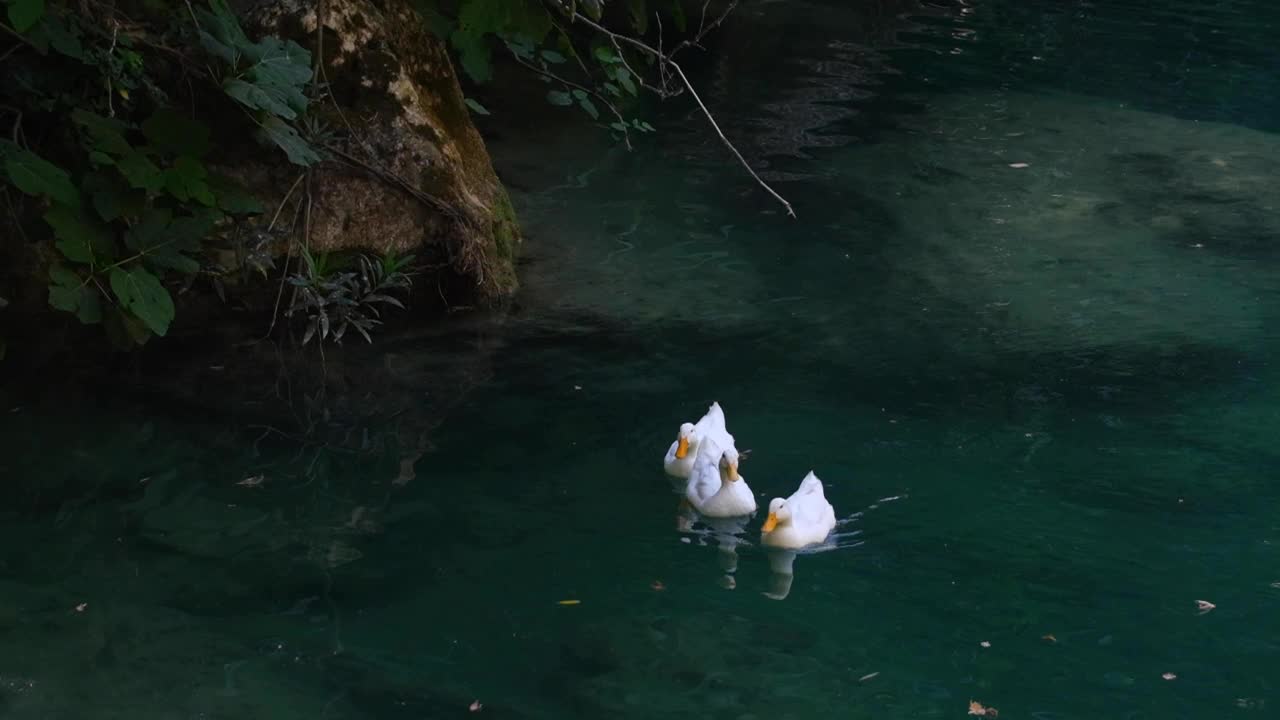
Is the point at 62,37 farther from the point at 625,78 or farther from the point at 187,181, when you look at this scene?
the point at 625,78

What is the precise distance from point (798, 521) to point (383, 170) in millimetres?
3591

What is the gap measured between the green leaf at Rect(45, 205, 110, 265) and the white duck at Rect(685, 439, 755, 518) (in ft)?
8.67

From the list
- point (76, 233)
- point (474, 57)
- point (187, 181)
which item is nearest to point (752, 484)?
point (474, 57)

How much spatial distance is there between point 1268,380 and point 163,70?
5.84m

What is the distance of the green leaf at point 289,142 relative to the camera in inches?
245

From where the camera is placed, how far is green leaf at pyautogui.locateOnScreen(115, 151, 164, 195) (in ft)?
19.1

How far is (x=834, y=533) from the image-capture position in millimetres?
5516

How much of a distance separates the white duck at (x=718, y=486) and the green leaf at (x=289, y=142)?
2.25m

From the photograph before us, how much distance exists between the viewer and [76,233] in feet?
18.8

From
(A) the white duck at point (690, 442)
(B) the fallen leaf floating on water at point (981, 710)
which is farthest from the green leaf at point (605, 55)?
(B) the fallen leaf floating on water at point (981, 710)

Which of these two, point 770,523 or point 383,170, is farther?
point 383,170

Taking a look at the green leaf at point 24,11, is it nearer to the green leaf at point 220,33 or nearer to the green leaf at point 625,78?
the green leaf at point 220,33

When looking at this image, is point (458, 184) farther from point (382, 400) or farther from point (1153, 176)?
point (1153, 176)

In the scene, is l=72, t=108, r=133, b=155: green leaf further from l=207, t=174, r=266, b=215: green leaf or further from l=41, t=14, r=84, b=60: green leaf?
l=207, t=174, r=266, b=215: green leaf
